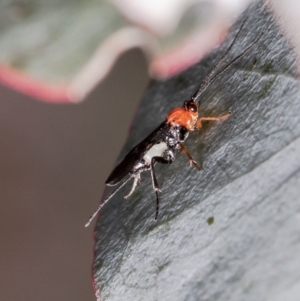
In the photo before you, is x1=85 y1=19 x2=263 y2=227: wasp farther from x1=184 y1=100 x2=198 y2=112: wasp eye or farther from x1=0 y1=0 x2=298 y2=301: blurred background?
x1=0 y1=0 x2=298 y2=301: blurred background

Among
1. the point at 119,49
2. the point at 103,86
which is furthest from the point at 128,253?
the point at 103,86

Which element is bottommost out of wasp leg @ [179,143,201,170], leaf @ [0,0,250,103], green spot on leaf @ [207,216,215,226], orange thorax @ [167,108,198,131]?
green spot on leaf @ [207,216,215,226]

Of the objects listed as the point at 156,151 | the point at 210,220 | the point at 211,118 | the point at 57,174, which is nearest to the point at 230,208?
the point at 210,220

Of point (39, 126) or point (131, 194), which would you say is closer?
point (131, 194)

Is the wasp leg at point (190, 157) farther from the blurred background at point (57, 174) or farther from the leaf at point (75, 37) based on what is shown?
the blurred background at point (57, 174)

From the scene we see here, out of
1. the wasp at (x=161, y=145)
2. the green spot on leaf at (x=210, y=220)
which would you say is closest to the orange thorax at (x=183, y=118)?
the wasp at (x=161, y=145)

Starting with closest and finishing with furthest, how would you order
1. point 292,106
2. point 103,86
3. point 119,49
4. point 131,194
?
point 292,106 < point 131,194 < point 119,49 < point 103,86

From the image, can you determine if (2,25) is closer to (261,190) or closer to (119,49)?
(119,49)

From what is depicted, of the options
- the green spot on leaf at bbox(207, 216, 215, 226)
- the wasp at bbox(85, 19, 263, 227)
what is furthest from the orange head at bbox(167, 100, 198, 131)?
the green spot on leaf at bbox(207, 216, 215, 226)
